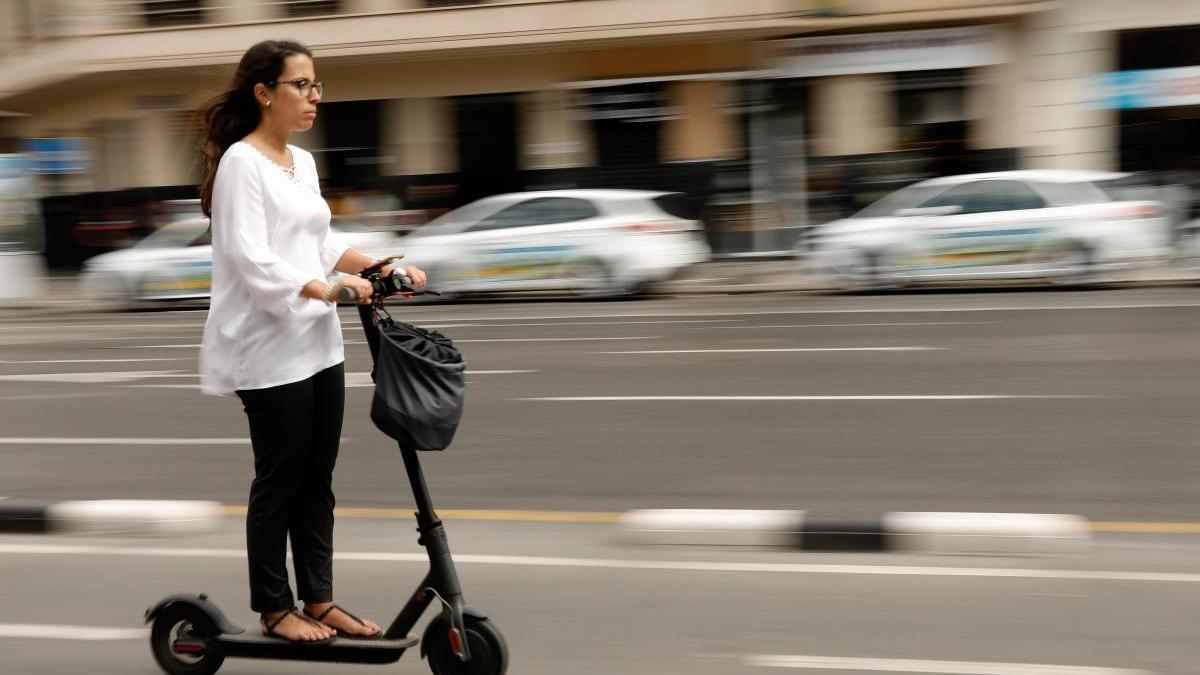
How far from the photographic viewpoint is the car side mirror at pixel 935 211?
1755cm

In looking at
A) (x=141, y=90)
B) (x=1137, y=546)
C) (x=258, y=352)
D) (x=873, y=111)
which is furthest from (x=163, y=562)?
(x=141, y=90)

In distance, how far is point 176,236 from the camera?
20812mm

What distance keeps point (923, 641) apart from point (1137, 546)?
1.46 meters

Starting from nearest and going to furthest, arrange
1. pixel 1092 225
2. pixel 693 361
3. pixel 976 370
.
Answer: pixel 976 370
pixel 693 361
pixel 1092 225

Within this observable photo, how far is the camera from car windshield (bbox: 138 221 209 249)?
2064 centimetres

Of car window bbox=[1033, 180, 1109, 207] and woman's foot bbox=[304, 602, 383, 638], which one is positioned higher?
car window bbox=[1033, 180, 1109, 207]

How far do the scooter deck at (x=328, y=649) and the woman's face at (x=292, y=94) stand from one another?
1362 millimetres

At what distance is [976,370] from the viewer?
10.5 metres

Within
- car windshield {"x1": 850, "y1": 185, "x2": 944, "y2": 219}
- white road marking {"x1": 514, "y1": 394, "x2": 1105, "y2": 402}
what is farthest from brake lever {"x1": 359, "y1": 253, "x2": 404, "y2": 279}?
car windshield {"x1": 850, "y1": 185, "x2": 944, "y2": 219}

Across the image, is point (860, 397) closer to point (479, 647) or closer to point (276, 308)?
point (479, 647)

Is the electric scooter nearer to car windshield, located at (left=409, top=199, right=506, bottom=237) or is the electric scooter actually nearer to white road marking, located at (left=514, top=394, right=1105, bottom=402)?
white road marking, located at (left=514, top=394, right=1105, bottom=402)

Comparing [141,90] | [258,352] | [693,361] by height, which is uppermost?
[141,90]

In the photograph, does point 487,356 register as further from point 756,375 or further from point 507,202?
point 507,202

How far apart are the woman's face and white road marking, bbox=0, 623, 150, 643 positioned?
1.81 metres
